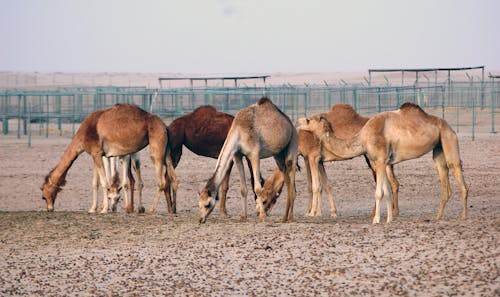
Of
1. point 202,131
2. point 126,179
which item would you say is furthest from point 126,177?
point 202,131

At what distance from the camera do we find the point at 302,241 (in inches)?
457

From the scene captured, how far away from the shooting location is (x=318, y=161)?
16.3 m

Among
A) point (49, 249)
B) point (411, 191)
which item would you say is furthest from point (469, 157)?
point (49, 249)

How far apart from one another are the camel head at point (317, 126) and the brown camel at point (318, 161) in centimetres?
101

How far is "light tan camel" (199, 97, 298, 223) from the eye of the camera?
14.1m

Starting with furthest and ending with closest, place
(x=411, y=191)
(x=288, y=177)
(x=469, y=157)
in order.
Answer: (x=469, y=157) < (x=411, y=191) < (x=288, y=177)

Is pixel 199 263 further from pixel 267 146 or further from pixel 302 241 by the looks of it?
pixel 267 146

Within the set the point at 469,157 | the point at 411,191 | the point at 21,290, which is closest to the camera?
the point at 21,290

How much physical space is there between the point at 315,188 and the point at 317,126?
1551 millimetres

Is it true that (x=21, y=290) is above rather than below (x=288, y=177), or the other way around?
below

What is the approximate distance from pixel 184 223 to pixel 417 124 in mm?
3411

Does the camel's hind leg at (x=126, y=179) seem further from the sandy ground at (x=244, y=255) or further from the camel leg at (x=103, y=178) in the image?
the sandy ground at (x=244, y=255)

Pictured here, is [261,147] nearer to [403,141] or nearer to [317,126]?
[317,126]

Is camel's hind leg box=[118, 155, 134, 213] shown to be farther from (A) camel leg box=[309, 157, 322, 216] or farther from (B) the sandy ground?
(A) camel leg box=[309, 157, 322, 216]
